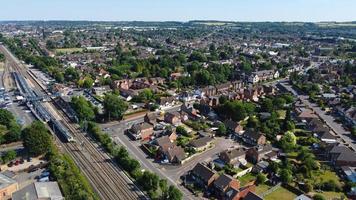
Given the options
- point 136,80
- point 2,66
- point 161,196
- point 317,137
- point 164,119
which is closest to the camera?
point 161,196

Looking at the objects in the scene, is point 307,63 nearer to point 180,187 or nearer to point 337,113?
point 337,113

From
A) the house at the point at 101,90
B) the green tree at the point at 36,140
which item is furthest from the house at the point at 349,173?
the house at the point at 101,90

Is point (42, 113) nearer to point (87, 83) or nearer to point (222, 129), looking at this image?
point (87, 83)

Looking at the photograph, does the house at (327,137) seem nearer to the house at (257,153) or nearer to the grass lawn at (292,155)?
the grass lawn at (292,155)

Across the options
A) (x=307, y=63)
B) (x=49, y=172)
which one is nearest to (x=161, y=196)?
(x=49, y=172)

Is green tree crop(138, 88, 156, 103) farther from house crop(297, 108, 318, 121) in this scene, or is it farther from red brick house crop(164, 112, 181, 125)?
house crop(297, 108, 318, 121)

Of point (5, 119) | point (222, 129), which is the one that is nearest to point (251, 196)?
point (222, 129)

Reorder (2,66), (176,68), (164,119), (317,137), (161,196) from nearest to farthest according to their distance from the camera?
(161,196)
(317,137)
(164,119)
(176,68)
(2,66)

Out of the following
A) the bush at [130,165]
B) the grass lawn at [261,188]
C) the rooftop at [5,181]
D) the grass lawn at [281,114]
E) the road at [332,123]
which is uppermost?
the rooftop at [5,181]
